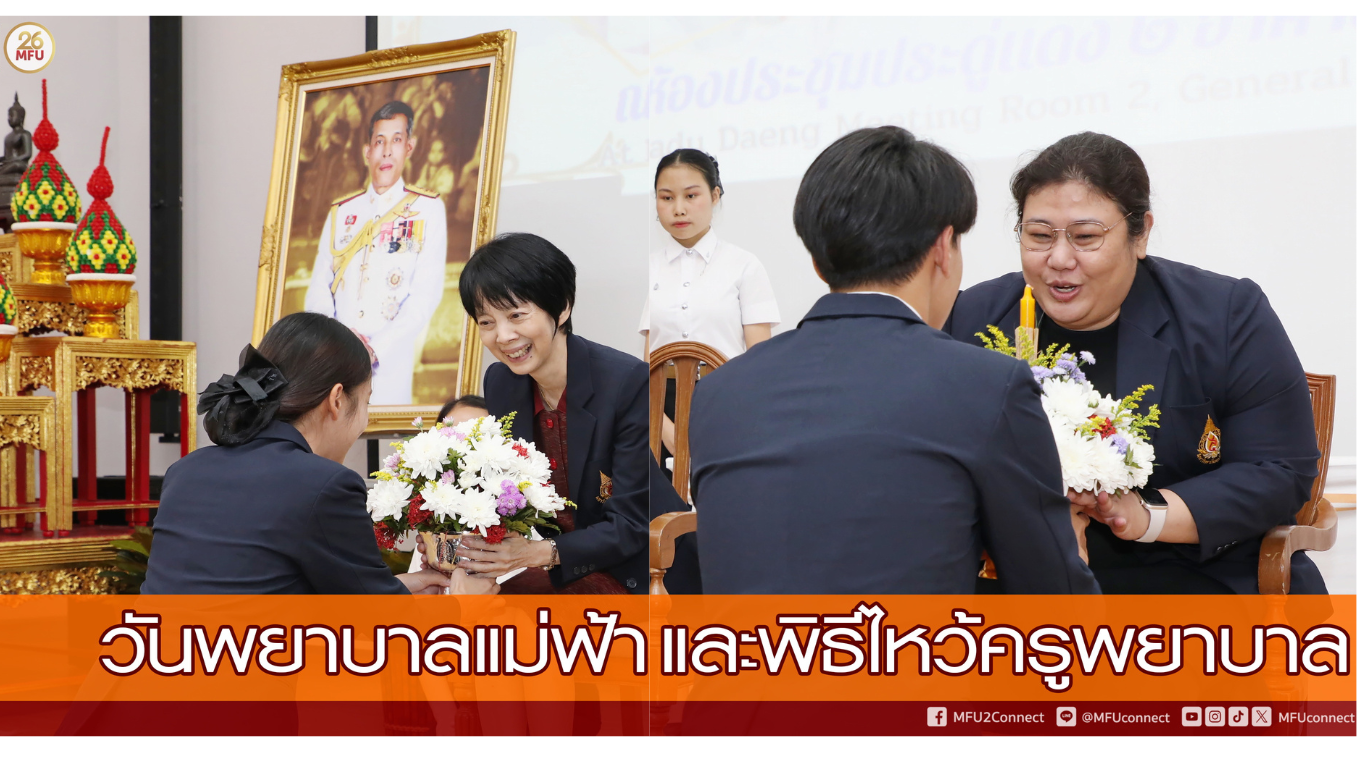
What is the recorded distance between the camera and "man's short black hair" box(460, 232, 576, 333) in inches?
97.9

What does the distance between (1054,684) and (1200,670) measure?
41cm

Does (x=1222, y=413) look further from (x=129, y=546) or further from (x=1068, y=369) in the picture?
(x=129, y=546)

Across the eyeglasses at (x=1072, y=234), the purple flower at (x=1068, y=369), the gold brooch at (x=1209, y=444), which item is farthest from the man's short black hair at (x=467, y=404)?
the gold brooch at (x=1209, y=444)

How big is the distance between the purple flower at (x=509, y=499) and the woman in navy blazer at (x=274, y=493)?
0.24 metres

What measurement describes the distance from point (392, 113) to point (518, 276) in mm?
1839

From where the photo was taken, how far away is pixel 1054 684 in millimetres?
1692

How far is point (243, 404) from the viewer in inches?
73.7

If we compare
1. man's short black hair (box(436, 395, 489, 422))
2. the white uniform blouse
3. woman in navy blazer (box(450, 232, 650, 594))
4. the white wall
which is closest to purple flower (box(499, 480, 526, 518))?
woman in navy blazer (box(450, 232, 650, 594))

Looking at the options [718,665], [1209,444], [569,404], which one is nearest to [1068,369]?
[1209,444]

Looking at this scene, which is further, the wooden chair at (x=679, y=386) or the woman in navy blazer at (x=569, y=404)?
the wooden chair at (x=679, y=386)

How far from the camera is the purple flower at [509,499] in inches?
82.5

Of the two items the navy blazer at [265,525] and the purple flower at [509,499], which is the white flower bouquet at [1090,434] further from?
the navy blazer at [265,525]

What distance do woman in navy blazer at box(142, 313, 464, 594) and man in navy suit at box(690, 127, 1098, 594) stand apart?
72 cm

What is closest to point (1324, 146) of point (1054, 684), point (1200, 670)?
point (1200, 670)
